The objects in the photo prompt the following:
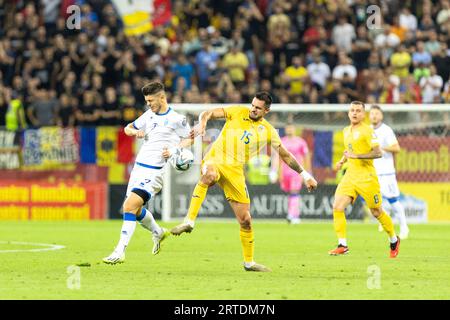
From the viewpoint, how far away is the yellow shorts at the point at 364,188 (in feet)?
56.1

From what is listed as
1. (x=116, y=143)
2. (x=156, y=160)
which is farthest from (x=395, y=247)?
(x=116, y=143)

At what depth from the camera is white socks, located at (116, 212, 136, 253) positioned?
14.6 m

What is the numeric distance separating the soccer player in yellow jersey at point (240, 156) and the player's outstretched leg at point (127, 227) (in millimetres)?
673

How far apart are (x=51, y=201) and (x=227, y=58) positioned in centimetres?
597

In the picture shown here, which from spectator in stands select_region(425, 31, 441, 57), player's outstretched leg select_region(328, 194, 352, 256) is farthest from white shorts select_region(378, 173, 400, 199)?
spectator in stands select_region(425, 31, 441, 57)

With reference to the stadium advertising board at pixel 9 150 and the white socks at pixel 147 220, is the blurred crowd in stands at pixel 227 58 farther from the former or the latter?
the white socks at pixel 147 220

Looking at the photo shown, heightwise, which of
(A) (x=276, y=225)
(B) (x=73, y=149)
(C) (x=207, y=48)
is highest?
(C) (x=207, y=48)

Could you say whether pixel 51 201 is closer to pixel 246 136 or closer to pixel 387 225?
pixel 387 225

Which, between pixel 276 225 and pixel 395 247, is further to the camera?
pixel 276 225

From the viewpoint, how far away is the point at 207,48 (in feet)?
97.8

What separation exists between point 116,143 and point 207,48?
4.42 metres

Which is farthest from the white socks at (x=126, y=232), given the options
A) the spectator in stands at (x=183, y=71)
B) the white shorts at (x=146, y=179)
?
the spectator in stands at (x=183, y=71)

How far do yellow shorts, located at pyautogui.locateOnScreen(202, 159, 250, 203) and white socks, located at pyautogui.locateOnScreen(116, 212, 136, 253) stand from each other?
1264 millimetres
